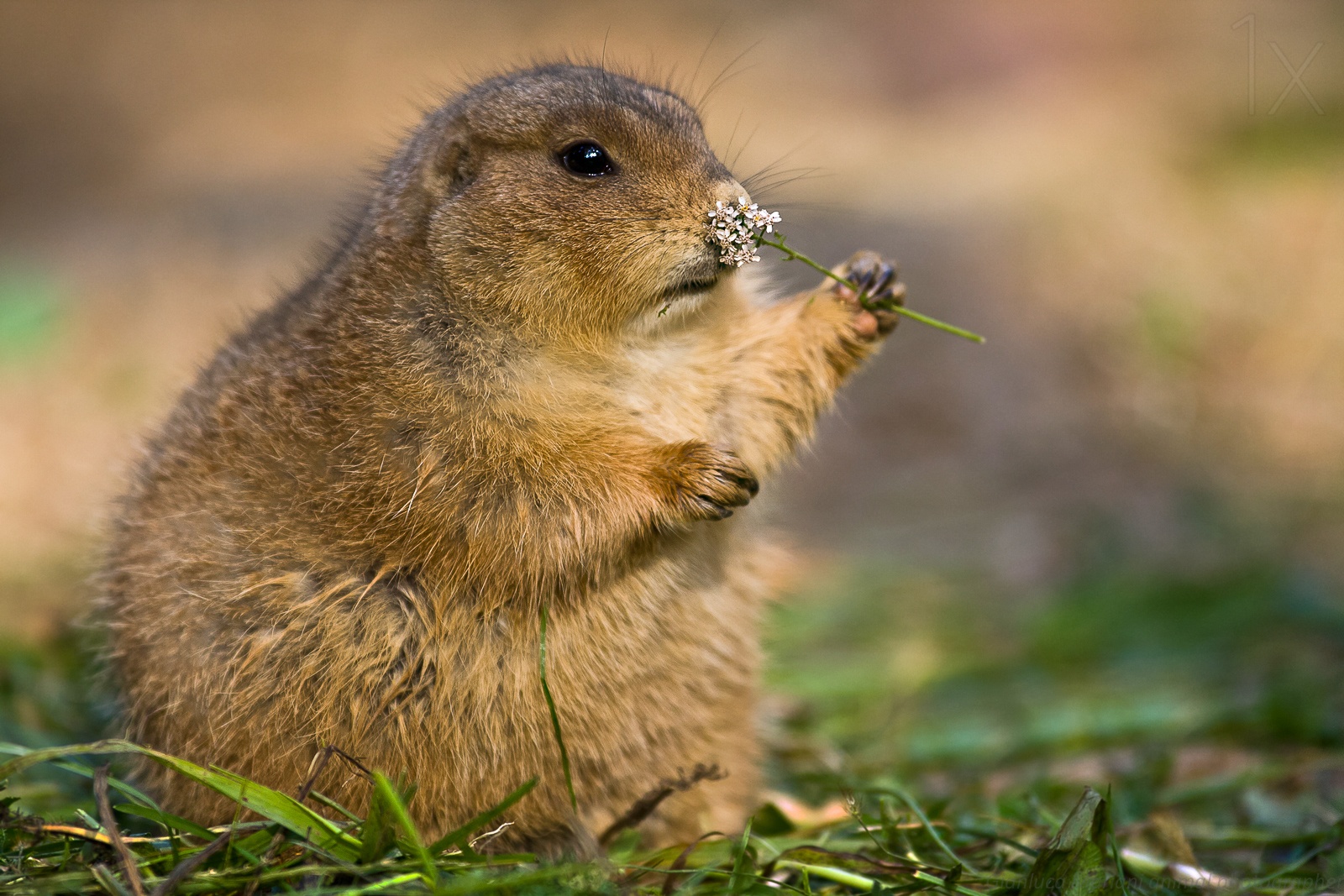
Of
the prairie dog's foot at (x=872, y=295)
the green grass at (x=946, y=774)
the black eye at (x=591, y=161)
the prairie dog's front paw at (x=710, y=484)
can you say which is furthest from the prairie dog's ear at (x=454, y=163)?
the green grass at (x=946, y=774)

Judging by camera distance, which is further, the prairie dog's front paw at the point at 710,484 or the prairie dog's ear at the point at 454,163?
the prairie dog's ear at the point at 454,163

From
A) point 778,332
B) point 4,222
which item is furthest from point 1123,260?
point 4,222

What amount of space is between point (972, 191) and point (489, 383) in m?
8.61

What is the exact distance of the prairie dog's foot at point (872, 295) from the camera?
4418 millimetres

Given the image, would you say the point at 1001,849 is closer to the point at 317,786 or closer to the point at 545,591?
the point at 545,591

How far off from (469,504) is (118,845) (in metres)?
1.33

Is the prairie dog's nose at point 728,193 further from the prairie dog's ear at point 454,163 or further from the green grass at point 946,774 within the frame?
the green grass at point 946,774

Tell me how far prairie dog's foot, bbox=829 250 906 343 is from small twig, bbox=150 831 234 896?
274 centimetres

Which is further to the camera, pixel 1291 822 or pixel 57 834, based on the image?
pixel 1291 822

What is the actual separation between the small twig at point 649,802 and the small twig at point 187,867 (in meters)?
1.24

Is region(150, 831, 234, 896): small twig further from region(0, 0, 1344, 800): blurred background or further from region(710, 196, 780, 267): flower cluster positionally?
region(710, 196, 780, 267): flower cluster

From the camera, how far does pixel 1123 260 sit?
10141 mm

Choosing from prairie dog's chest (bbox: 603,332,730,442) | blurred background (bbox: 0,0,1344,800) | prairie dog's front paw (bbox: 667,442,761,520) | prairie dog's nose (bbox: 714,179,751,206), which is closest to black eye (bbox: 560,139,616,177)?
prairie dog's nose (bbox: 714,179,751,206)

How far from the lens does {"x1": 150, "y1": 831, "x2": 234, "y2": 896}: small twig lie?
2.93m
